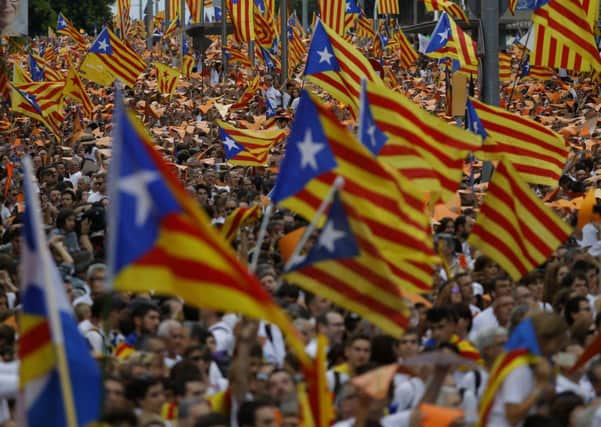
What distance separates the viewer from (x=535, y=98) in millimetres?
35062

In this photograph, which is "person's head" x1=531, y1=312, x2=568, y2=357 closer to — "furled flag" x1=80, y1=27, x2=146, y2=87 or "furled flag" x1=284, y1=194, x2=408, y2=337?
"furled flag" x1=284, y1=194, x2=408, y2=337

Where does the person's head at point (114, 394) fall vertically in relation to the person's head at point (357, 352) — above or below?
above

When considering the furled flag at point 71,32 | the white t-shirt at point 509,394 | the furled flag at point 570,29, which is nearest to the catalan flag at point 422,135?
the white t-shirt at point 509,394

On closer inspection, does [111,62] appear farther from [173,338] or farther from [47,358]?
[47,358]

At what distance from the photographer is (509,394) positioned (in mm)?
7621

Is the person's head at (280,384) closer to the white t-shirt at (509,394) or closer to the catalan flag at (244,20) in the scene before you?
the white t-shirt at (509,394)

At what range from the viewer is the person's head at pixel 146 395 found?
8.21m

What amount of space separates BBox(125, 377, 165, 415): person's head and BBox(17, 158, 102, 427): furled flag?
1.54 metres

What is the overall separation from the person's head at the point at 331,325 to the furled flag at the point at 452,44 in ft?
43.7

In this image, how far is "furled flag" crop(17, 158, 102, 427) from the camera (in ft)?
20.9

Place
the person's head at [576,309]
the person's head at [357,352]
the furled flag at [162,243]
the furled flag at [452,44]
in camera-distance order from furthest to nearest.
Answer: the furled flag at [452,44] < the person's head at [576,309] < the person's head at [357,352] < the furled flag at [162,243]

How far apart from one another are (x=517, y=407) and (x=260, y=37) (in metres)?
31.0

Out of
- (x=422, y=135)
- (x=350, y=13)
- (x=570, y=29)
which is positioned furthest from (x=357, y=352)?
(x=350, y=13)

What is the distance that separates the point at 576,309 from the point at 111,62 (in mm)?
17606
